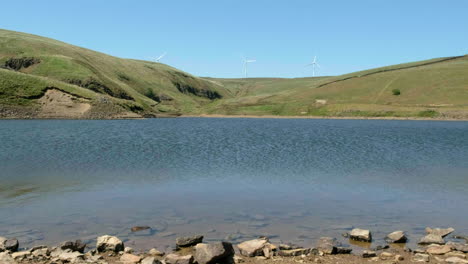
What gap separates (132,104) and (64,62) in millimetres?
49332

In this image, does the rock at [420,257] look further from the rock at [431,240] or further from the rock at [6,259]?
the rock at [6,259]

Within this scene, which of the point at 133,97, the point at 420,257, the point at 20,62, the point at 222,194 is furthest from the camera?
the point at 133,97

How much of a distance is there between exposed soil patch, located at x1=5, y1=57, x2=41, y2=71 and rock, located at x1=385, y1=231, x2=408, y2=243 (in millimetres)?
197511

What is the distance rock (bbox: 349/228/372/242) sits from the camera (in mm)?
17609

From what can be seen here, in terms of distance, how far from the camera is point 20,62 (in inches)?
7402

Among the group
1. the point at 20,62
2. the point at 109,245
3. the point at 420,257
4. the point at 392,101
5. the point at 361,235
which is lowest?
the point at 420,257

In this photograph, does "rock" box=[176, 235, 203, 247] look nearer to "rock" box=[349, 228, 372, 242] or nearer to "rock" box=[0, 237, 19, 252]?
"rock" box=[0, 237, 19, 252]

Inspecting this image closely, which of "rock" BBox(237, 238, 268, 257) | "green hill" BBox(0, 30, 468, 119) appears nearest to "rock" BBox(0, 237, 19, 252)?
"rock" BBox(237, 238, 268, 257)

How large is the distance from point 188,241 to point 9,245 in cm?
676

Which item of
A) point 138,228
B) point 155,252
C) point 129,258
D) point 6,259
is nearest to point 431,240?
point 155,252

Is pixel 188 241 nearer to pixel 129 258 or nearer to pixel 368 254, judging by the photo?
pixel 129 258

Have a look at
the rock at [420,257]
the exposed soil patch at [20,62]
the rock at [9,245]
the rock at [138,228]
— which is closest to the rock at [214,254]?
the rock at [138,228]

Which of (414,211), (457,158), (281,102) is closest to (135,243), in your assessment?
(414,211)

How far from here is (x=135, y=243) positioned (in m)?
17.2
